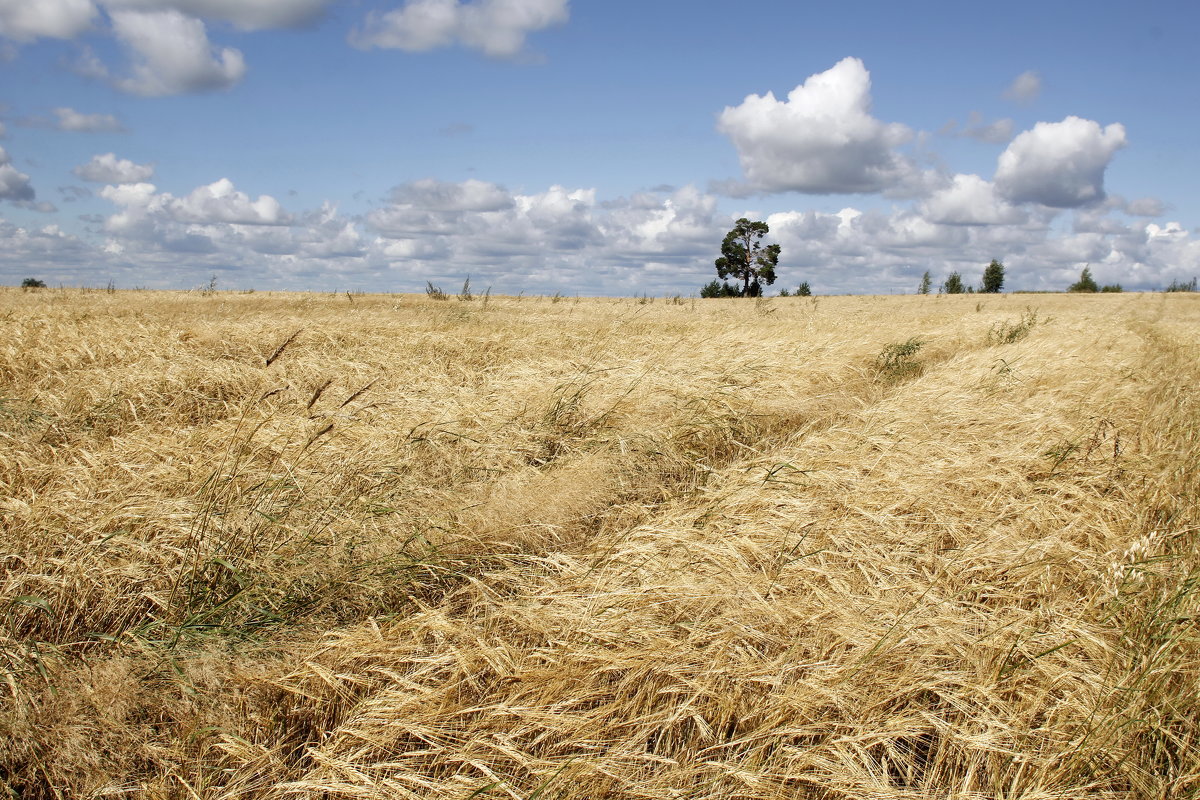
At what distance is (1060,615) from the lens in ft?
8.58

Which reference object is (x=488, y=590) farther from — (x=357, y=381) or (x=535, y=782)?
(x=357, y=381)

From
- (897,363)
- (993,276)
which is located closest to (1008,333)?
(897,363)

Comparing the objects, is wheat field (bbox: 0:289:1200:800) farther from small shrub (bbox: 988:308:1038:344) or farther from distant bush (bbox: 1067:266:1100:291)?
distant bush (bbox: 1067:266:1100:291)

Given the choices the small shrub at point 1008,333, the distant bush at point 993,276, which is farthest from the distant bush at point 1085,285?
the small shrub at point 1008,333

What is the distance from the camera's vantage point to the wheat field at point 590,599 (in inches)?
81.7

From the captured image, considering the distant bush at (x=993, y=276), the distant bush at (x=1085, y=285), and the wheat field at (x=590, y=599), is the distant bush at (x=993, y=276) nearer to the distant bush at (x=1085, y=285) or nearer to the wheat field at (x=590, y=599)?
the distant bush at (x=1085, y=285)

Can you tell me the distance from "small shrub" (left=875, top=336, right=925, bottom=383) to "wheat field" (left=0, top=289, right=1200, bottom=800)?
2518mm

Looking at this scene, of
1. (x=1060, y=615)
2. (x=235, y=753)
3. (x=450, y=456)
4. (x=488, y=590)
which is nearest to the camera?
(x=235, y=753)

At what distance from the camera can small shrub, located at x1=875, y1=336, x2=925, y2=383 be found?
8.32 metres

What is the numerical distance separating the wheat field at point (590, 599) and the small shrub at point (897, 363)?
8.26 feet

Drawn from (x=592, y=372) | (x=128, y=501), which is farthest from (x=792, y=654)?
(x=592, y=372)

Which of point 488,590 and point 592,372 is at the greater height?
point 592,372

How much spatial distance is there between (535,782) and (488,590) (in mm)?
1103

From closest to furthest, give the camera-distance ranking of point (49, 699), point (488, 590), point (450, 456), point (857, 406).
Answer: point (49, 699) < point (488, 590) < point (450, 456) < point (857, 406)
